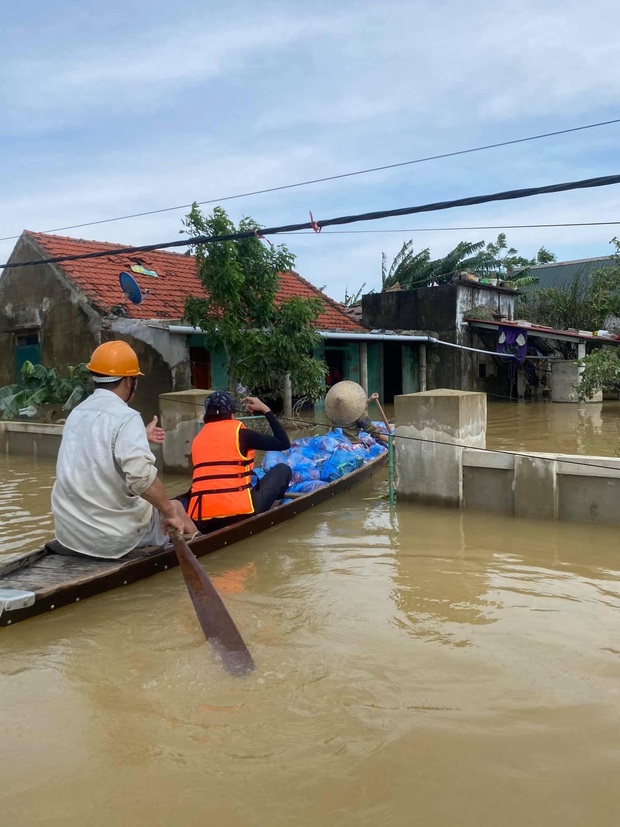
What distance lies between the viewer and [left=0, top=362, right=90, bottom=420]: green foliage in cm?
1412

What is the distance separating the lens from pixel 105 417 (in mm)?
4441

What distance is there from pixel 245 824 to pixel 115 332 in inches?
517

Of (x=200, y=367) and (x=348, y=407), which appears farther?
(x=200, y=367)

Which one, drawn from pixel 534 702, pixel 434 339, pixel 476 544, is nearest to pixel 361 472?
pixel 476 544

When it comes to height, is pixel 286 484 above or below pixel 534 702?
above

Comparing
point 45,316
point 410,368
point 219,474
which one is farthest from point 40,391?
point 410,368

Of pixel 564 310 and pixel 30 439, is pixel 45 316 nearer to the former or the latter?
pixel 30 439

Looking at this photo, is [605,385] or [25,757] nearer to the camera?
[25,757]

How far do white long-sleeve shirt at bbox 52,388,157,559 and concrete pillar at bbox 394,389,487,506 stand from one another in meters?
3.57

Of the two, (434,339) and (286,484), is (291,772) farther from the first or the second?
(434,339)

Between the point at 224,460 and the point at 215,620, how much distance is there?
78.2 inches

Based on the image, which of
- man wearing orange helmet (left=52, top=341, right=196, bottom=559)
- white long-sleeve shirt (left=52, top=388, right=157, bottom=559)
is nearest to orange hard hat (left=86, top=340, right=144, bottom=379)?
man wearing orange helmet (left=52, top=341, right=196, bottom=559)

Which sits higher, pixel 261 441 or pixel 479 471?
pixel 261 441

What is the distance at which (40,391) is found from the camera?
46.6 ft
